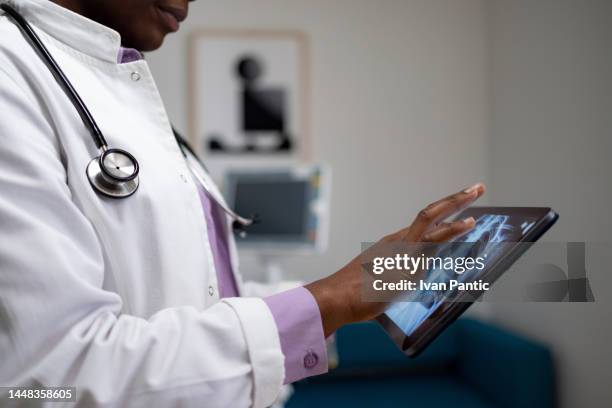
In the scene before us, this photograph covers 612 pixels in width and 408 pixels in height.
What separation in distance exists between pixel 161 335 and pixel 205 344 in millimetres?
40

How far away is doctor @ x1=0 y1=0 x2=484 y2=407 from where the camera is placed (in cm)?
43

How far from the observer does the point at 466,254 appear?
0.57 meters

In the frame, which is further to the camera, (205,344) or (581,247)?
(581,247)

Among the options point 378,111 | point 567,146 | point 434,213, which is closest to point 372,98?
point 378,111

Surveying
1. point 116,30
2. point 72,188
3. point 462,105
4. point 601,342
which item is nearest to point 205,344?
point 72,188

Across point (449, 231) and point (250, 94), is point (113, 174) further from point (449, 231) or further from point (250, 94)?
point (250, 94)

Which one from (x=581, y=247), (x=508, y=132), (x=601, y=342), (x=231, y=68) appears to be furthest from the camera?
(x=231, y=68)

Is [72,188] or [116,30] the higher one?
[116,30]

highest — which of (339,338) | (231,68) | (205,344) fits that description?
(231,68)

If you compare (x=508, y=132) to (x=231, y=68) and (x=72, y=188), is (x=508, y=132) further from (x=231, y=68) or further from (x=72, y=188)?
(x=72, y=188)

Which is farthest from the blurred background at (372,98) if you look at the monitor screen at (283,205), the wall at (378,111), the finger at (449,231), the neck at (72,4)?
the finger at (449,231)

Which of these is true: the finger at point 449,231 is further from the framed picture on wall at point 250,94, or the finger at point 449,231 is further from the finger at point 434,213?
the framed picture on wall at point 250,94

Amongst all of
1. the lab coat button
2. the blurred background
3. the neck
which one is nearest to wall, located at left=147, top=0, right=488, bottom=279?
the blurred background

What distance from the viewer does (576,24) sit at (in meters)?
1.51
